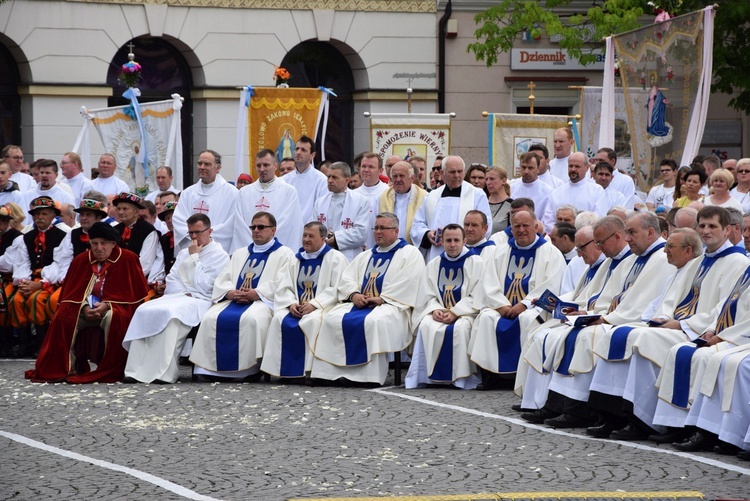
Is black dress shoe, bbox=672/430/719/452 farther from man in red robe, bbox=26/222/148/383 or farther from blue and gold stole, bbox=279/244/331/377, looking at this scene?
man in red robe, bbox=26/222/148/383

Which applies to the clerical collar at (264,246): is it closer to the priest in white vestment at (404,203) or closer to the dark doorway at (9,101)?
the priest in white vestment at (404,203)

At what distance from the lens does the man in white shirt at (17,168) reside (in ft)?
54.3

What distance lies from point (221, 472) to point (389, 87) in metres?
17.2

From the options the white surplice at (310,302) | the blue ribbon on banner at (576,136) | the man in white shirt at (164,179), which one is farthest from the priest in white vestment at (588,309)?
the blue ribbon on banner at (576,136)

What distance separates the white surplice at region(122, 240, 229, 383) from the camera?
40.2 feet

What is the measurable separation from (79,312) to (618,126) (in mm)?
6342

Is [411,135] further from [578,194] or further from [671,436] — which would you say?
[671,436]

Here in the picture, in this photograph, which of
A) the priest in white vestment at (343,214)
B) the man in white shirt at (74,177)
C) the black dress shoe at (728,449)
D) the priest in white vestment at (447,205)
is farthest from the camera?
the man in white shirt at (74,177)

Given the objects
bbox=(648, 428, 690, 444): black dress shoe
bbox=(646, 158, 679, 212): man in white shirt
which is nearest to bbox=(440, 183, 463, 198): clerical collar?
bbox=(646, 158, 679, 212): man in white shirt

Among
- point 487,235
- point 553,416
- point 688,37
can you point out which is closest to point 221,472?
point 553,416

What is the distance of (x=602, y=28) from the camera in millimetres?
21750

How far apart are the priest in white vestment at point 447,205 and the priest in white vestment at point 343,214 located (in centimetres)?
52

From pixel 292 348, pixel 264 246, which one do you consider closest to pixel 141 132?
pixel 264 246

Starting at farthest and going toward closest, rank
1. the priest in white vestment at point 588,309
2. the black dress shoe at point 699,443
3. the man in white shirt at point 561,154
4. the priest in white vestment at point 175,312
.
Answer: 1. the man in white shirt at point 561,154
2. the priest in white vestment at point 175,312
3. the priest in white vestment at point 588,309
4. the black dress shoe at point 699,443
